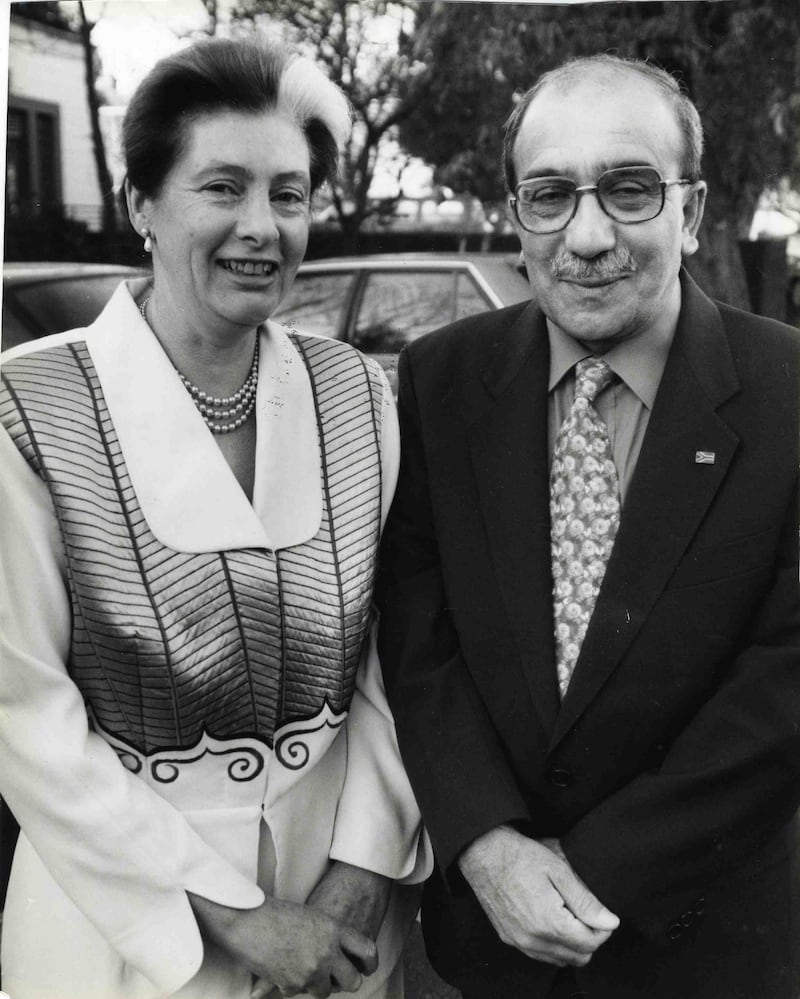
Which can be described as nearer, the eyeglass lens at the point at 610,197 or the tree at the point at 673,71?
the eyeglass lens at the point at 610,197

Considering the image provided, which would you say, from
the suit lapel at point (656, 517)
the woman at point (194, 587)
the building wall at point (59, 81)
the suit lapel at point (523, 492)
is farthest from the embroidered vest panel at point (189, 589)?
the suit lapel at point (656, 517)

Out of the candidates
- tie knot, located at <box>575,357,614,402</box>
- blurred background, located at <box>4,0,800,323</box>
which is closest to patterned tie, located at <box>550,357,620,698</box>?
tie knot, located at <box>575,357,614,402</box>

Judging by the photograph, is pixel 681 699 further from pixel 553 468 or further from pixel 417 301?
pixel 417 301

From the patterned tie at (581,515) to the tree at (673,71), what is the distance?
0.39 meters

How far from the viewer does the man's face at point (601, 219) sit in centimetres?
191

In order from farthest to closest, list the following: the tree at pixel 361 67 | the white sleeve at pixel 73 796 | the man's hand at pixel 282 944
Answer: the tree at pixel 361 67 → the man's hand at pixel 282 944 → the white sleeve at pixel 73 796

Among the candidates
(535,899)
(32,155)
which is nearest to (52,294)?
(32,155)

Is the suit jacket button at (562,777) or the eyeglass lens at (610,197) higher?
the eyeglass lens at (610,197)

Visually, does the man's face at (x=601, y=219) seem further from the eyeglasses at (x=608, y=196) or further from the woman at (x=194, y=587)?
the woman at (x=194, y=587)

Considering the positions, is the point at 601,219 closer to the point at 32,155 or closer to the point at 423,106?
the point at 423,106

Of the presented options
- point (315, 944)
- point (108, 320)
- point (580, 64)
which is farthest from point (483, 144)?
point (315, 944)

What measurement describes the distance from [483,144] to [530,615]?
93 cm

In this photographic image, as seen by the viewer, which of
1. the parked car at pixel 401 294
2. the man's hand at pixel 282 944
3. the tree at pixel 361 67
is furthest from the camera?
the parked car at pixel 401 294

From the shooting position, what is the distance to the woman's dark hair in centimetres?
188
